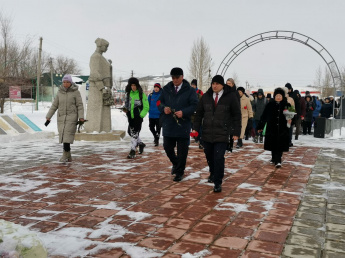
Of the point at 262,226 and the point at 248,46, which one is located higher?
the point at 248,46

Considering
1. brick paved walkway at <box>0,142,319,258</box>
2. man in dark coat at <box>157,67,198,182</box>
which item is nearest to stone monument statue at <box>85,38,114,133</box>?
brick paved walkway at <box>0,142,319,258</box>

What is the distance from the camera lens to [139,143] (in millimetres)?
8672

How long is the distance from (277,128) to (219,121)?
8.57 ft

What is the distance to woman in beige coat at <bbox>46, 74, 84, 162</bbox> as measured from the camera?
7453 mm

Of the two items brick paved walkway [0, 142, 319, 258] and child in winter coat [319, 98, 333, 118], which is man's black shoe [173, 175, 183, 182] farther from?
child in winter coat [319, 98, 333, 118]

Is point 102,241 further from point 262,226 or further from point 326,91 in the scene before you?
point 326,91

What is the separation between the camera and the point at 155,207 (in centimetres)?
439

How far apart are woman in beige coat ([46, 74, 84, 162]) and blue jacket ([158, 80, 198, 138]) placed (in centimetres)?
234

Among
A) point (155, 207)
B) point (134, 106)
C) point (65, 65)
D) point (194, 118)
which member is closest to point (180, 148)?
point (194, 118)

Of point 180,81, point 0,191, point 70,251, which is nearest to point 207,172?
point 180,81

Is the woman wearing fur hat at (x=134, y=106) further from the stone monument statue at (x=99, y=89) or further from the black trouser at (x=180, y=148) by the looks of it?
the stone monument statue at (x=99, y=89)

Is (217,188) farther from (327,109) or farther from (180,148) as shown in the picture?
(327,109)

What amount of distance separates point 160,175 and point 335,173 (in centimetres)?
326

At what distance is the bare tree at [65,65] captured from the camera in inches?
3155
